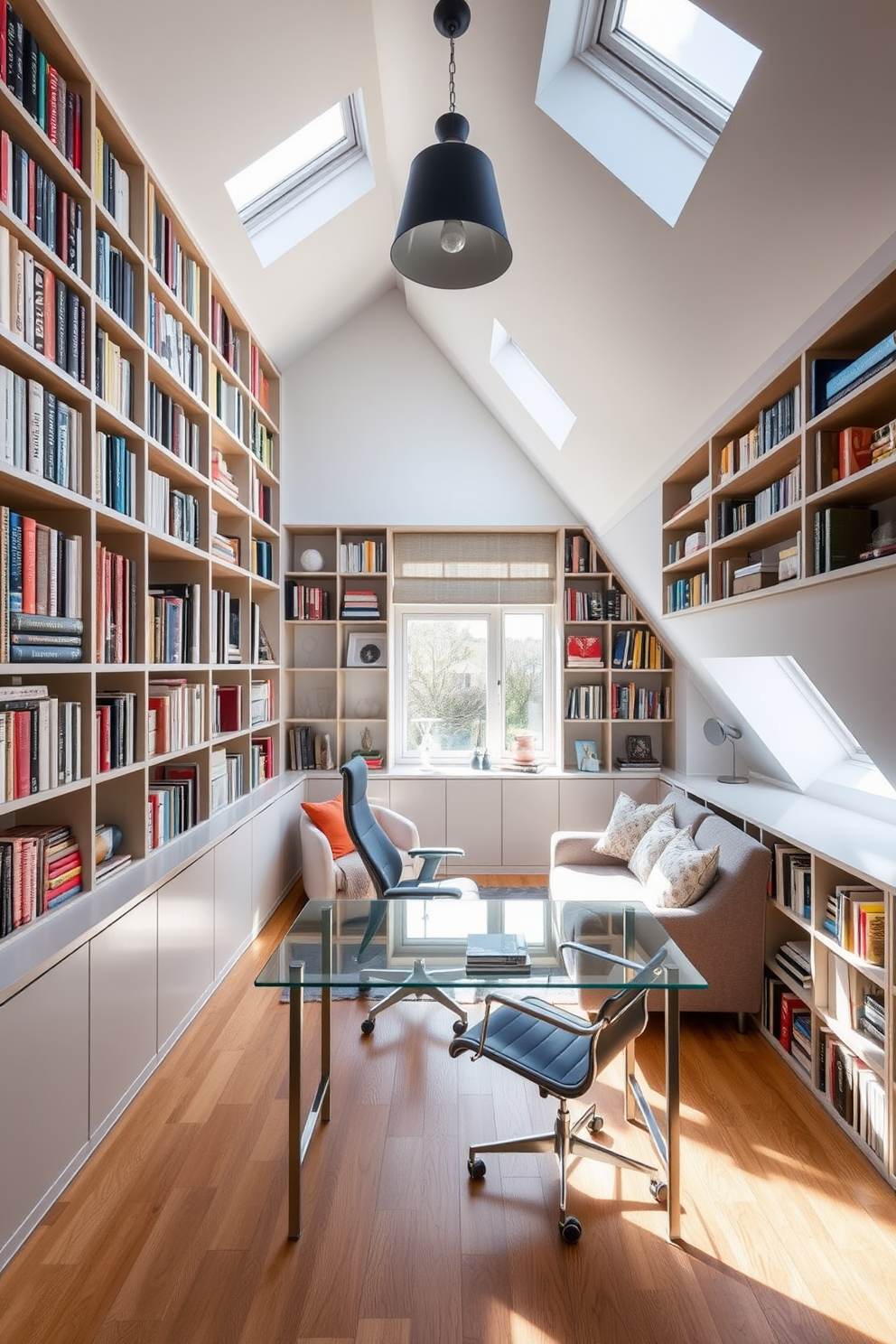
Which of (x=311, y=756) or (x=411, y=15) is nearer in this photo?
(x=411, y=15)

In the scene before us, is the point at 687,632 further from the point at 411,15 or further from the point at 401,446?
the point at 411,15

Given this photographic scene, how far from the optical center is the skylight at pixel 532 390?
4.58 meters

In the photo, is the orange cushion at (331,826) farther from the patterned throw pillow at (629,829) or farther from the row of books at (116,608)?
the row of books at (116,608)

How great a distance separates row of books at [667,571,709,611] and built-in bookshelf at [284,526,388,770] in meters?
2.19

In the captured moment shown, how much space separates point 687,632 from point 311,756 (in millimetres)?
2830

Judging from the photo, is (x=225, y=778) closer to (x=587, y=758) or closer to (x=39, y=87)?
(x=587, y=758)

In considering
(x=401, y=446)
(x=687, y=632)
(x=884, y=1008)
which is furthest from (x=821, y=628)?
(x=401, y=446)

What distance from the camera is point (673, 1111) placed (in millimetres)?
2037

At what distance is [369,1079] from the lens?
2.73 m

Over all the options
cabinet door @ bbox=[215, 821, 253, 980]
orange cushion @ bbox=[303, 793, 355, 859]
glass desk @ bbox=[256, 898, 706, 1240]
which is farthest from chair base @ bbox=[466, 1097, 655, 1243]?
orange cushion @ bbox=[303, 793, 355, 859]

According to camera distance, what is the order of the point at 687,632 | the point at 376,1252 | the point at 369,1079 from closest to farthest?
1. the point at 376,1252
2. the point at 369,1079
3. the point at 687,632

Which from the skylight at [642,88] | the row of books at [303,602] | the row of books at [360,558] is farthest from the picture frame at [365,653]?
the skylight at [642,88]

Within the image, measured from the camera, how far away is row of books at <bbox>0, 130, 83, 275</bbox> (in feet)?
6.58

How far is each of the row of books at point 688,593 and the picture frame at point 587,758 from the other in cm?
162
